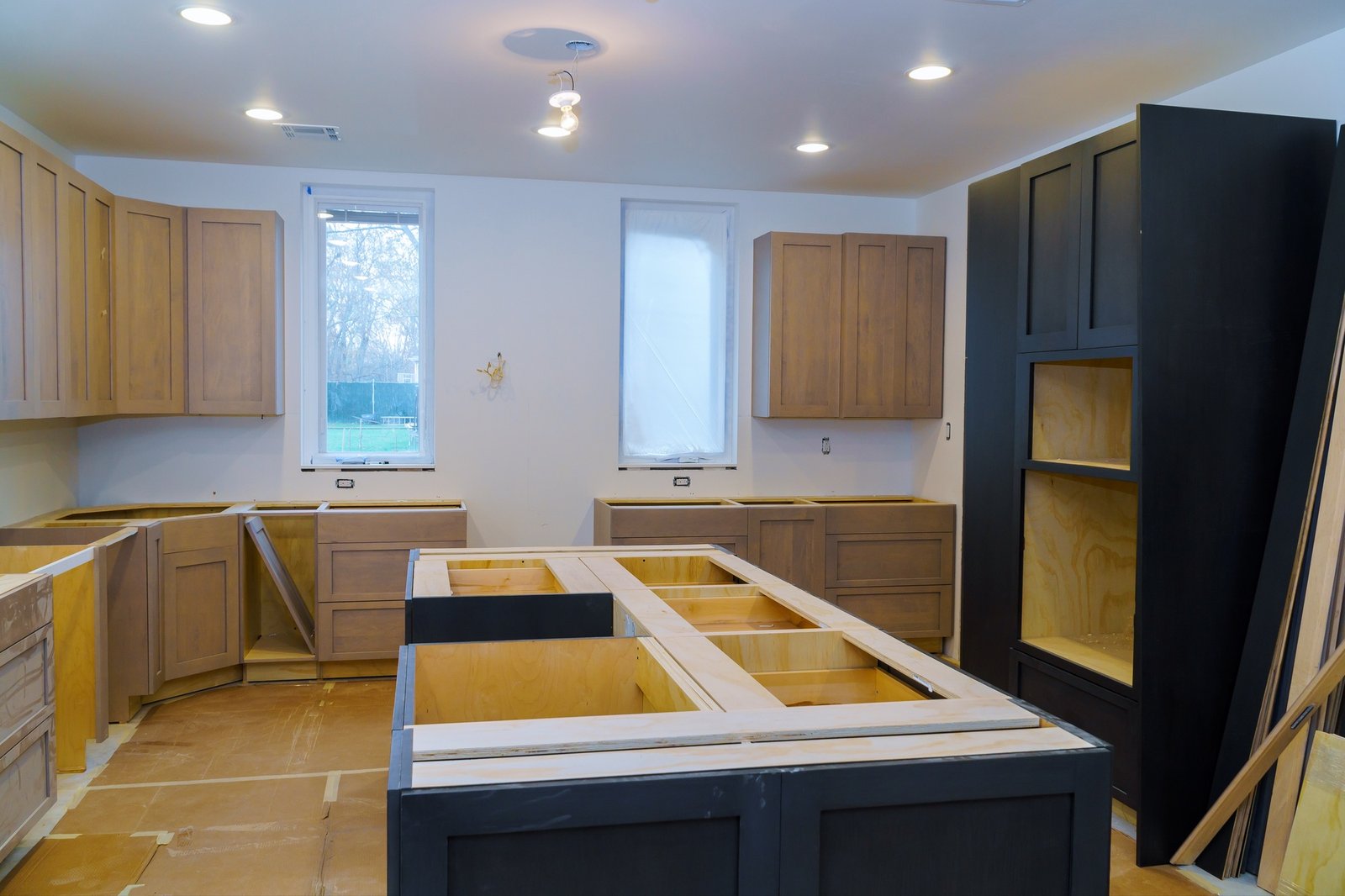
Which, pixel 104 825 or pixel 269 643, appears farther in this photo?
pixel 269 643

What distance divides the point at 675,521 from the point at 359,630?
5.60ft

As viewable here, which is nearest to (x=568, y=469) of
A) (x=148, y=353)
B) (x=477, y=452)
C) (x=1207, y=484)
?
(x=477, y=452)

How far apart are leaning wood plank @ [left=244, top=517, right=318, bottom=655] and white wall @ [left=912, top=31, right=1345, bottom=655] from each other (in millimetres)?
3453

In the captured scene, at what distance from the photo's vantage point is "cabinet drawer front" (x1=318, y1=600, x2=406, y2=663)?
5.09m

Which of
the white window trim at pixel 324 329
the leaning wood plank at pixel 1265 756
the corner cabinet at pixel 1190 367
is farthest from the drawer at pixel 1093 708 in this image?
the white window trim at pixel 324 329

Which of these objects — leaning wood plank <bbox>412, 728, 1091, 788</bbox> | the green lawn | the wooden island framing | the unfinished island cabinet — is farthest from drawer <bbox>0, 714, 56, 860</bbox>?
the green lawn

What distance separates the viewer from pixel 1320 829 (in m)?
2.76

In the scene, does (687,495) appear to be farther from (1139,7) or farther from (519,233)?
(1139,7)

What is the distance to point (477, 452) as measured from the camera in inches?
223

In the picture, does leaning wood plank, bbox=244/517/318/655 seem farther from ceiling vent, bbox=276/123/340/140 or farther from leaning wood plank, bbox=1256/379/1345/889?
leaning wood plank, bbox=1256/379/1345/889

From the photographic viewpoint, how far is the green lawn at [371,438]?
18.3 feet

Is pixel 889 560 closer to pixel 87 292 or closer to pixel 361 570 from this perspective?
pixel 361 570

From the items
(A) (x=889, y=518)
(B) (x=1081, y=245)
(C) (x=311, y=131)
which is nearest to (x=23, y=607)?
(C) (x=311, y=131)

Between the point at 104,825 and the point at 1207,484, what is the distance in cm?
386
